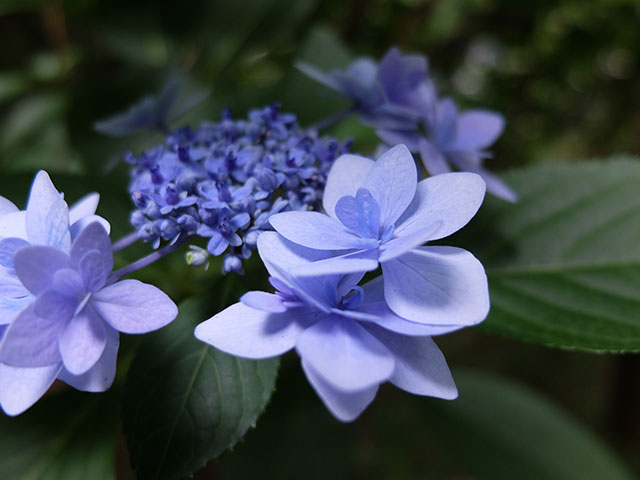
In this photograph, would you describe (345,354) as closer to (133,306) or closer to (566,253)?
(133,306)

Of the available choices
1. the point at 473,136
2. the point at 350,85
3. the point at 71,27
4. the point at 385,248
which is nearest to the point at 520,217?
the point at 473,136

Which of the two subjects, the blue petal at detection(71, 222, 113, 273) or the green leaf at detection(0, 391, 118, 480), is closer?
the blue petal at detection(71, 222, 113, 273)

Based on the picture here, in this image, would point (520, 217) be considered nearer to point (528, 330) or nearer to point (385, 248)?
point (528, 330)

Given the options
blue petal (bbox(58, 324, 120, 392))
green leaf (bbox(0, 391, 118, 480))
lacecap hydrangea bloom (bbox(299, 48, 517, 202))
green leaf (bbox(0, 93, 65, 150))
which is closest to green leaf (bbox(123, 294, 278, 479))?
blue petal (bbox(58, 324, 120, 392))

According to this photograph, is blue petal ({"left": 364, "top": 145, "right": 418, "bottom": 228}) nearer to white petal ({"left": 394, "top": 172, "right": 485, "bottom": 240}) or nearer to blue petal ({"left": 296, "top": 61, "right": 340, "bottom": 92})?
white petal ({"left": 394, "top": 172, "right": 485, "bottom": 240})

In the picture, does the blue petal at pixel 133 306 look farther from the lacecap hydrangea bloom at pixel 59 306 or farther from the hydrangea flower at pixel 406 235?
the hydrangea flower at pixel 406 235

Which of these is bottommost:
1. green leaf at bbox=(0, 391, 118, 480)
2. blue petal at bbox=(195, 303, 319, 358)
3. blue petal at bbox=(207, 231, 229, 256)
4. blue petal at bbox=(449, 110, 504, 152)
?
green leaf at bbox=(0, 391, 118, 480)
